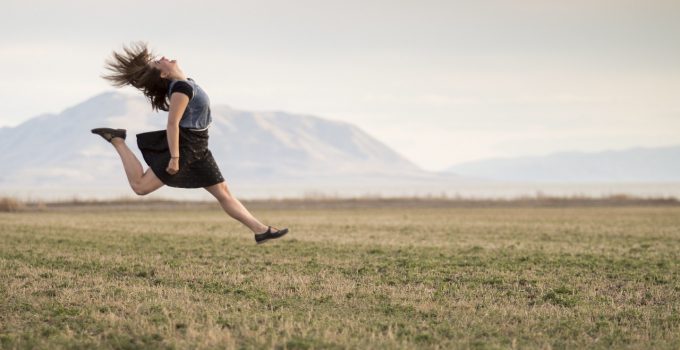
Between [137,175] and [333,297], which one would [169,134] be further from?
[333,297]

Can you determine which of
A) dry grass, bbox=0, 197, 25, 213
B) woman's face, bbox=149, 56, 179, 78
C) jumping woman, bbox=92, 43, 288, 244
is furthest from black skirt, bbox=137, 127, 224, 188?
dry grass, bbox=0, 197, 25, 213

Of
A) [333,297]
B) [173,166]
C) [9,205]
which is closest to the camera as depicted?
[173,166]

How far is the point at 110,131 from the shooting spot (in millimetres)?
10242

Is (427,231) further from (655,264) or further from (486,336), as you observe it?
(486,336)

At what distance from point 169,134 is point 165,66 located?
108cm

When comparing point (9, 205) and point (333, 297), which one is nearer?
point (333, 297)

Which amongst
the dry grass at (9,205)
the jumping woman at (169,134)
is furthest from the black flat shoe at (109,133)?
the dry grass at (9,205)

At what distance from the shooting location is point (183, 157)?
971cm

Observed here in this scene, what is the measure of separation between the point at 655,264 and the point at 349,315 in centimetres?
894

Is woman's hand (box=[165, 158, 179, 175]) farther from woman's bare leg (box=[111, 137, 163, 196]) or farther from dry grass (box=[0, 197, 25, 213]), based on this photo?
dry grass (box=[0, 197, 25, 213])

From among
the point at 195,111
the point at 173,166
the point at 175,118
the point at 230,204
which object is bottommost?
the point at 230,204

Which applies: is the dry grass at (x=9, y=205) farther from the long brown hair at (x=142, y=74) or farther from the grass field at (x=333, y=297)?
the long brown hair at (x=142, y=74)

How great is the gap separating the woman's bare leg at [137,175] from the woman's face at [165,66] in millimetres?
1102

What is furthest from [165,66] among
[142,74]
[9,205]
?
[9,205]
